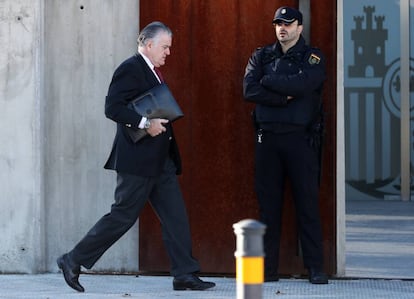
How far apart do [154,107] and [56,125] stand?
1.51 m

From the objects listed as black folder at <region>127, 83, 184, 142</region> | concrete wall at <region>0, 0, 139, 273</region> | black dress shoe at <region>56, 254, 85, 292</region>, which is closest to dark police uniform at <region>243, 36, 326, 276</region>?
black folder at <region>127, 83, 184, 142</region>

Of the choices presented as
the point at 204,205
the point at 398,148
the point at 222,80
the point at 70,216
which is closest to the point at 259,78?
the point at 222,80

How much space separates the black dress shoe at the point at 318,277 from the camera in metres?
9.64

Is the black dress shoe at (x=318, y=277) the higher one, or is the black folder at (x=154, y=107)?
the black folder at (x=154, y=107)

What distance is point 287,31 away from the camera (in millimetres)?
9492

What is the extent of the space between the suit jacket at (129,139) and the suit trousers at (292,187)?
0.89m

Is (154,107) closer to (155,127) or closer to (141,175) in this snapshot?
(155,127)

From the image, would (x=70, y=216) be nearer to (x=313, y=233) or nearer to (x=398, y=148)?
(x=313, y=233)

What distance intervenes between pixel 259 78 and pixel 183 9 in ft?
3.18

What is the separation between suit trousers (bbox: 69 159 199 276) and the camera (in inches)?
358

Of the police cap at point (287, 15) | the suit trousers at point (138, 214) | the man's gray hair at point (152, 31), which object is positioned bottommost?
the suit trousers at point (138, 214)

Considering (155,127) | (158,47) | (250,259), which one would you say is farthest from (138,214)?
(250,259)

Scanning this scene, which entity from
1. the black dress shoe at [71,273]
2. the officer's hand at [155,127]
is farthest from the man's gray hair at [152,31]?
the black dress shoe at [71,273]

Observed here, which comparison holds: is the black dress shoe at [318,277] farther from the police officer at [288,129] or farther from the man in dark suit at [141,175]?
the man in dark suit at [141,175]
